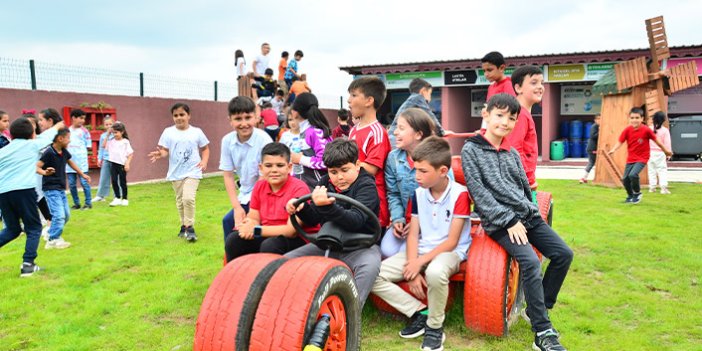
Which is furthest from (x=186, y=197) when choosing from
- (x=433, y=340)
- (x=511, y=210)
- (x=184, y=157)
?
(x=511, y=210)

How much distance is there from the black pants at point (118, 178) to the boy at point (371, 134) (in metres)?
8.03

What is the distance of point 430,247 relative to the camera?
4.17m

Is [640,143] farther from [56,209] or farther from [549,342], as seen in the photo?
[56,209]

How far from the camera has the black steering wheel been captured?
3.50 m

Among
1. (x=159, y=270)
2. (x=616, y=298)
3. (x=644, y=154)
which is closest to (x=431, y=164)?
(x=616, y=298)

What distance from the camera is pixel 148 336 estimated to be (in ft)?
13.5

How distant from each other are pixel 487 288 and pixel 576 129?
21.5 m

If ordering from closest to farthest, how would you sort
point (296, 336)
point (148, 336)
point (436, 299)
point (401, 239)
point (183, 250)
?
point (296, 336) → point (436, 299) → point (148, 336) → point (401, 239) → point (183, 250)

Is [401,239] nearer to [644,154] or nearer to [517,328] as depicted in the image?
[517,328]

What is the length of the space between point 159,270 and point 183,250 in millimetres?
1001

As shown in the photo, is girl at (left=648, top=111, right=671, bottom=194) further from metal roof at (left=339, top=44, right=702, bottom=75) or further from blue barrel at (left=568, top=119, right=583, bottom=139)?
blue barrel at (left=568, top=119, right=583, bottom=139)

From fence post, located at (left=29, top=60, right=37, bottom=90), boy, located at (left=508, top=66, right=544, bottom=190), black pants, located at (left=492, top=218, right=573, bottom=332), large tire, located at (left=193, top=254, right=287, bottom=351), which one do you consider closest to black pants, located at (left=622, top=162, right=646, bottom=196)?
boy, located at (left=508, top=66, right=544, bottom=190)

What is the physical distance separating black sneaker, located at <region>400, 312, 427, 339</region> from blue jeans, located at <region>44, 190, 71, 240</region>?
17.6ft

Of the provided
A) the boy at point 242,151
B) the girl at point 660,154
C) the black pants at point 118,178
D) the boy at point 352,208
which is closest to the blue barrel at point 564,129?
the girl at point 660,154
